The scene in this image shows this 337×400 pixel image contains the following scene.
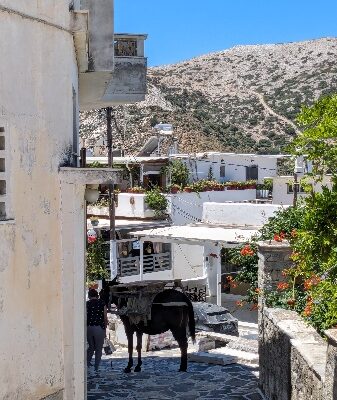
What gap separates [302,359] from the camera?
9.70 meters

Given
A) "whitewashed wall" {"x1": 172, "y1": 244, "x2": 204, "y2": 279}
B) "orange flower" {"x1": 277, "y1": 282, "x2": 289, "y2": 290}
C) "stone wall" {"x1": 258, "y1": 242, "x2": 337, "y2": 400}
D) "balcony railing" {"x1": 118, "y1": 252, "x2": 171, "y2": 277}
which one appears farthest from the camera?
"whitewashed wall" {"x1": 172, "y1": 244, "x2": 204, "y2": 279}

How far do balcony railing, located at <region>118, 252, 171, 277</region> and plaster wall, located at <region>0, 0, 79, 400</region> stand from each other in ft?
73.9

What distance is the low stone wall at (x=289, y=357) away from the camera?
9.22 meters

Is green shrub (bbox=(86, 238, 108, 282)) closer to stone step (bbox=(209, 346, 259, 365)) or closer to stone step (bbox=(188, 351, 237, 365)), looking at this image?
stone step (bbox=(209, 346, 259, 365))

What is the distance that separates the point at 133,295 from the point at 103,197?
21.9 m

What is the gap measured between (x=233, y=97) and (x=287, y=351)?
79.4 metres

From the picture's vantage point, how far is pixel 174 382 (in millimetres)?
14211

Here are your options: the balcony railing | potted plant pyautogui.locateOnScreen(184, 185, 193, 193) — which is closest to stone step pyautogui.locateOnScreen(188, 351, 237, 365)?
the balcony railing

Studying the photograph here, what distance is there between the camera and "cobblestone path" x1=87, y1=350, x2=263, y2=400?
13312mm

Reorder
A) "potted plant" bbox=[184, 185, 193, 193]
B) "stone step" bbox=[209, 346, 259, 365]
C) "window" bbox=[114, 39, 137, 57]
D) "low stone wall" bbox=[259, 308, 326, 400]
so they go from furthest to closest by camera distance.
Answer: "potted plant" bbox=[184, 185, 193, 193] < "stone step" bbox=[209, 346, 259, 365] < "window" bbox=[114, 39, 137, 57] < "low stone wall" bbox=[259, 308, 326, 400]

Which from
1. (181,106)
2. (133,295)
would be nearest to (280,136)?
(181,106)

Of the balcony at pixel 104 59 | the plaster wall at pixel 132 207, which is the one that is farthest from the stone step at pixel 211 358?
the plaster wall at pixel 132 207

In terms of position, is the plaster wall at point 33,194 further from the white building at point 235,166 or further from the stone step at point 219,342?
the white building at point 235,166

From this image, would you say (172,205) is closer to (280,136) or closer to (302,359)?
(302,359)
